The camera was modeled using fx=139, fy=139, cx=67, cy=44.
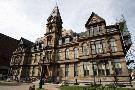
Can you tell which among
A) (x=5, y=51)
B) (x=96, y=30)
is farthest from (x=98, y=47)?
(x=5, y=51)

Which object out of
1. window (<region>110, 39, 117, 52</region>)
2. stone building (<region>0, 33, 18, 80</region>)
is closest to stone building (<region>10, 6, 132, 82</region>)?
window (<region>110, 39, 117, 52</region>)

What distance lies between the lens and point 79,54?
106 feet

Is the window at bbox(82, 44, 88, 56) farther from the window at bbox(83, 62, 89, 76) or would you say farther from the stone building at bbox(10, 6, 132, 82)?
the window at bbox(83, 62, 89, 76)

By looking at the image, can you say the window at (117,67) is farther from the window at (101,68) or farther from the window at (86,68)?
the window at (86,68)

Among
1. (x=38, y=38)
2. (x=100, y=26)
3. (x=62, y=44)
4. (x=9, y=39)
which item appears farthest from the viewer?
(x=9, y=39)

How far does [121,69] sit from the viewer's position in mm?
26719

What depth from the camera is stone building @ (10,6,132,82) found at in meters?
28.1

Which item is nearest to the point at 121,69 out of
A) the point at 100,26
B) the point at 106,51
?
the point at 106,51

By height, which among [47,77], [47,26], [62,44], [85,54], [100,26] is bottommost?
[47,77]

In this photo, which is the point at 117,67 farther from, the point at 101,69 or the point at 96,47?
the point at 96,47

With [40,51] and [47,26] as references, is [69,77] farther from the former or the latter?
[47,26]

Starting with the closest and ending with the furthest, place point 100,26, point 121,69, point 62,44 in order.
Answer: point 121,69
point 100,26
point 62,44

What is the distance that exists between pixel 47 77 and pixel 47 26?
15229 mm

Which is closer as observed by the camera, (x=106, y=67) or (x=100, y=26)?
(x=106, y=67)
